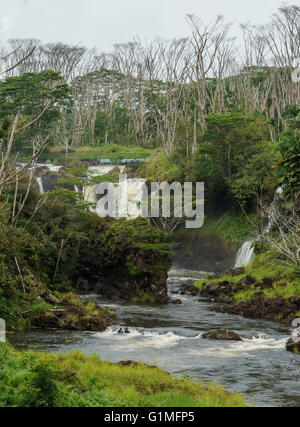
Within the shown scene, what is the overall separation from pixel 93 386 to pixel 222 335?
28.6 feet

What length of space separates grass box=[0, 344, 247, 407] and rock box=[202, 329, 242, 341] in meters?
5.50

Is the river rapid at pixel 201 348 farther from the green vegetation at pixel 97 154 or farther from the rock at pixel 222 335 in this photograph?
the green vegetation at pixel 97 154

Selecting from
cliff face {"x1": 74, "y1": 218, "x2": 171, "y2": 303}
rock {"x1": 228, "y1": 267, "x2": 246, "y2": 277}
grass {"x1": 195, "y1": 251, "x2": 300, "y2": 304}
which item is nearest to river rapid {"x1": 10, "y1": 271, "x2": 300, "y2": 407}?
grass {"x1": 195, "y1": 251, "x2": 300, "y2": 304}

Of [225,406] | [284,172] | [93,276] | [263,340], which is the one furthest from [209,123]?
[225,406]

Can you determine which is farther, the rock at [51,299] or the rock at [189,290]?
the rock at [189,290]

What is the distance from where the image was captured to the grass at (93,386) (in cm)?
879

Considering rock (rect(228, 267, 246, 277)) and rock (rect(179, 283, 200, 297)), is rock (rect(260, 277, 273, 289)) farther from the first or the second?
rock (rect(179, 283, 200, 297))

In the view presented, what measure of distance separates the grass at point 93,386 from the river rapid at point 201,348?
1.32m

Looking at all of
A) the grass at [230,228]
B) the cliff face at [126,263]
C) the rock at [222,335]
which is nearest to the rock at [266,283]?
the cliff face at [126,263]

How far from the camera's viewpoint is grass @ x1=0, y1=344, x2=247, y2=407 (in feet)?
28.8

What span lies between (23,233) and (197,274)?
1566 cm

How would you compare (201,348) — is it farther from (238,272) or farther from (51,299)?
(238,272)

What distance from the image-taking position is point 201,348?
17406mm

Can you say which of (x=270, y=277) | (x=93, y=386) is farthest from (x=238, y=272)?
(x=93, y=386)
